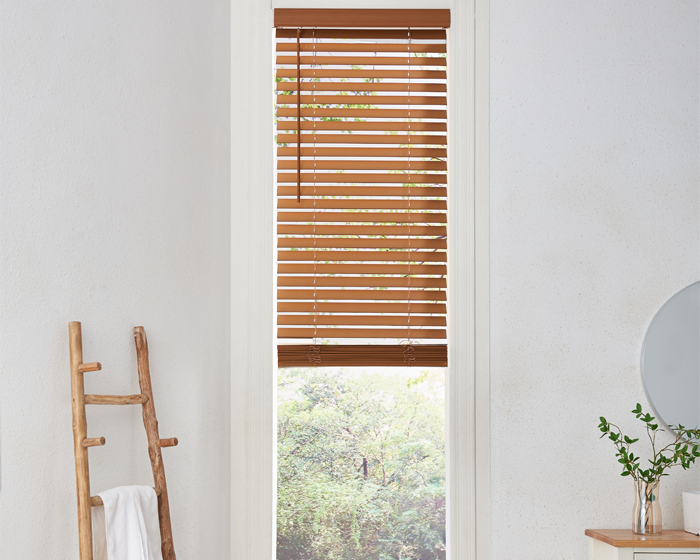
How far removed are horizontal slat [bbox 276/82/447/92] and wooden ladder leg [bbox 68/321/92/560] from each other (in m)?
1.05

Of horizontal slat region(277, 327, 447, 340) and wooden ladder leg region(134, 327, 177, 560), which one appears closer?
wooden ladder leg region(134, 327, 177, 560)

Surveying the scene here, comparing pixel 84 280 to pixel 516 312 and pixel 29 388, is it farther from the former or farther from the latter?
pixel 516 312

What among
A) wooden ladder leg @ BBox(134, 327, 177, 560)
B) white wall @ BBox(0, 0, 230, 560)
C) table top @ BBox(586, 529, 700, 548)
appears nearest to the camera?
white wall @ BBox(0, 0, 230, 560)

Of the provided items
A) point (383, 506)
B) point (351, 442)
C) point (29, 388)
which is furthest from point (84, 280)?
point (383, 506)

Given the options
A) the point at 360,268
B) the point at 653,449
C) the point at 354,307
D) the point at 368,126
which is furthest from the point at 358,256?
the point at 653,449

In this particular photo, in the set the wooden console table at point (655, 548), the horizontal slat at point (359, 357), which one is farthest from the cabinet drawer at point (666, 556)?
the horizontal slat at point (359, 357)

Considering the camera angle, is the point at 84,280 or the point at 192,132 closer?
the point at 84,280

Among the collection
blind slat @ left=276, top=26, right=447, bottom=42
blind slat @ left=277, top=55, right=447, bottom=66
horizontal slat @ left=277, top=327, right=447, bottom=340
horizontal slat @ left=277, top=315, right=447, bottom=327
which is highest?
blind slat @ left=276, top=26, right=447, bottom=42

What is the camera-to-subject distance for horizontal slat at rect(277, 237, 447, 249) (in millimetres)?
1794

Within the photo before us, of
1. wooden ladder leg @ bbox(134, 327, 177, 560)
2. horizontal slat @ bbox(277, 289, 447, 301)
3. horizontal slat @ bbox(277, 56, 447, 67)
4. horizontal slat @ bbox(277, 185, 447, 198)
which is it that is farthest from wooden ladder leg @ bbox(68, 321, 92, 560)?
horizontal slat @ bbox(277, 56, 447, 67)

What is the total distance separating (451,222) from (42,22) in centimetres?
117

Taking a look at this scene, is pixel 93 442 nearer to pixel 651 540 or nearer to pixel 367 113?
pixel 367 113

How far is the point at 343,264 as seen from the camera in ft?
5.93

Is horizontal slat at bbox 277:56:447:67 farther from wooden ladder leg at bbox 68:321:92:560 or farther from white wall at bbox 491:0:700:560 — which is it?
wooden ladder leg at bbox 68:321:92:560
